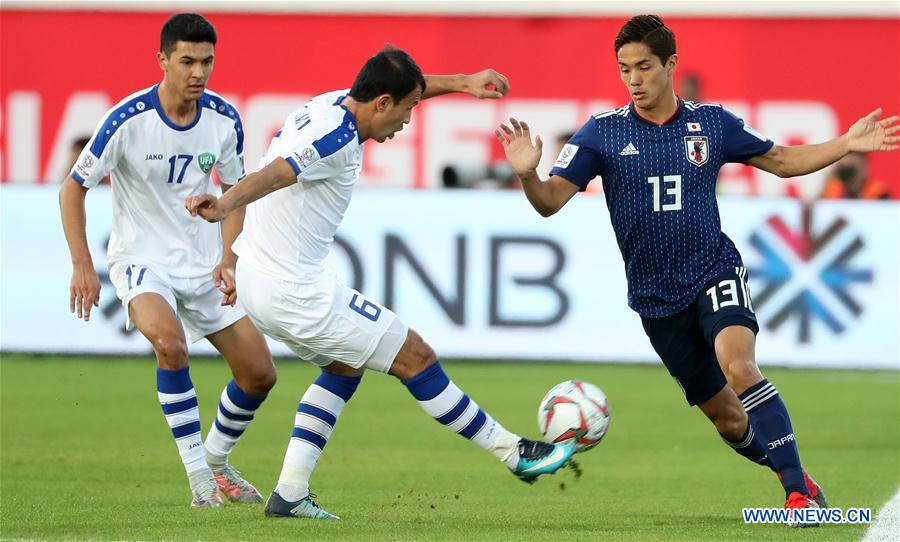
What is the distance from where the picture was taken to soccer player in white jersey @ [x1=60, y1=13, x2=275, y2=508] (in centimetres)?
777

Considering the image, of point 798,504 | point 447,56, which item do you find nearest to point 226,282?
point 798,504

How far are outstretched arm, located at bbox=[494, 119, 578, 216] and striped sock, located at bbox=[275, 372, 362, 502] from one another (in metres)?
1.27

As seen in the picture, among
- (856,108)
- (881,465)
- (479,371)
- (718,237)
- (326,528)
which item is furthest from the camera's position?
(856,108)

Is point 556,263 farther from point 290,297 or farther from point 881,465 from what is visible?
point 290,297

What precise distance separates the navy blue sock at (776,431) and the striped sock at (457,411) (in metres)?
1.11

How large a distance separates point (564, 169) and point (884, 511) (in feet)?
7.80

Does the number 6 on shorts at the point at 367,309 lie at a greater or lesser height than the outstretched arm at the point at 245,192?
lesser

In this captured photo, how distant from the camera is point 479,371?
14.4m

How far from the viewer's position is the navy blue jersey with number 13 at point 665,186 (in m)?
7.39

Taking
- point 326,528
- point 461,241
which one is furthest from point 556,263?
point 326,528

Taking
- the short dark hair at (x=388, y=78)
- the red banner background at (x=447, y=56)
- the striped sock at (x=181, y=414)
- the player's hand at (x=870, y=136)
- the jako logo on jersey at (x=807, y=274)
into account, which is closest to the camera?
the short dark hair at (x=388, y=78)

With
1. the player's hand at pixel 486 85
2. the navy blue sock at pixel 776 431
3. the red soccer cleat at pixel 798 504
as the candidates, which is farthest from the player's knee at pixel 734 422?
the player's hand at pixel 486 85

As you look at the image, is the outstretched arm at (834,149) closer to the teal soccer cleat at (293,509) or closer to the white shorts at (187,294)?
the teal soccer cleat at (293,509)

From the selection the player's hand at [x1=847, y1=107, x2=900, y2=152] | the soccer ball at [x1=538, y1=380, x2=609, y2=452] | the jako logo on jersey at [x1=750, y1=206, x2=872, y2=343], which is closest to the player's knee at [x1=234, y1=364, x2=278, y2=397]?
the soccer ball at [x1=538, y1=380, x2=609, y2=452]
